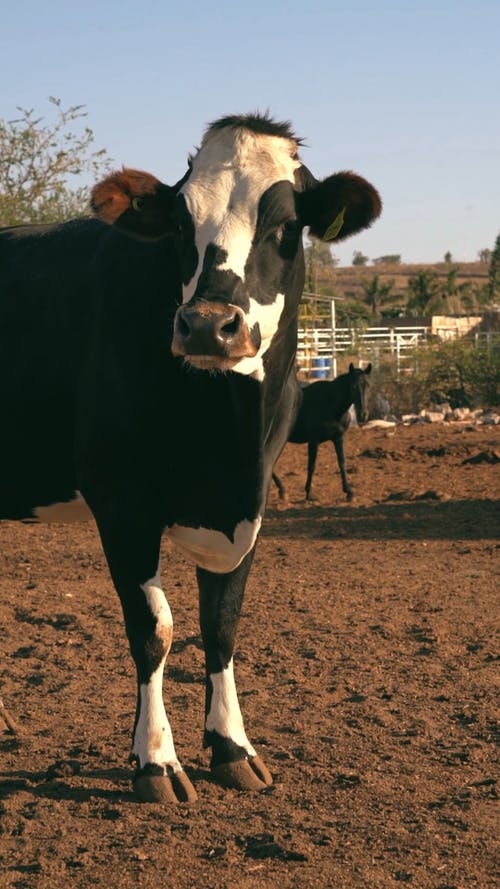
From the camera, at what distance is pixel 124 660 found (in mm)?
6980

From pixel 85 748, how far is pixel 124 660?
1.66m

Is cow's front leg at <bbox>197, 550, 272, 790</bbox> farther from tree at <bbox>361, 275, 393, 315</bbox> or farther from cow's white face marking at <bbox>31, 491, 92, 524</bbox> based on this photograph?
tree at <bbox>361, 275, 393, 315</bbox>

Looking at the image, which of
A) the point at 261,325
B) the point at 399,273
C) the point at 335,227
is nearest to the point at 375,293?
the point at 399,273

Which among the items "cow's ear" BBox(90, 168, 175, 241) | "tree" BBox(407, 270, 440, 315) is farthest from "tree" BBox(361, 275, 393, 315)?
"cow's ear" BBox(90, 168, 175, 241)

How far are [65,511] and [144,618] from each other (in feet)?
3.13

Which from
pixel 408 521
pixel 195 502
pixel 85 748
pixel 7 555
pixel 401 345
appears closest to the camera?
pixel 195 502

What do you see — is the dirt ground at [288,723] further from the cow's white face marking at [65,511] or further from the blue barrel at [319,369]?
the blue barrel at [319,369]

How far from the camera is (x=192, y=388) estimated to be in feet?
16.0

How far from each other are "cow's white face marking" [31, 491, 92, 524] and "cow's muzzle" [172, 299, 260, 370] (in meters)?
1.54

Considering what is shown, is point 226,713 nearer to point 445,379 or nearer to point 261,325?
point 261,325

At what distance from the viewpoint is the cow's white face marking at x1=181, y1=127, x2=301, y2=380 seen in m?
4.59

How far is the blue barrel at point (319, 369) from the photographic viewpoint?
29605mm

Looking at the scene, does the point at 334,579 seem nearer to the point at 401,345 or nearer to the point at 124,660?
the point at 124,660

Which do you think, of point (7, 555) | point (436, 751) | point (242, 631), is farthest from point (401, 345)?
point (436, 751)
